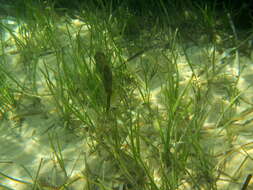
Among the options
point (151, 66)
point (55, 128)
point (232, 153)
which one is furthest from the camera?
point (151, 66)

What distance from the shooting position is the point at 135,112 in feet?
6.81

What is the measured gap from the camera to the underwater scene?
63.3 inches

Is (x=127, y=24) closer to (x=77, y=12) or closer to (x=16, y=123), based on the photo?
(x=77, y=12)

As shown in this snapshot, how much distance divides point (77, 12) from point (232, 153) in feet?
9.23

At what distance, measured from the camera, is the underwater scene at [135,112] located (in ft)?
5.28

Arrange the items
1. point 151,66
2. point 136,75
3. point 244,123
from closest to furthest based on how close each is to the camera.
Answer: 1. point 244,123
2. point 136,75
3. point 151,66

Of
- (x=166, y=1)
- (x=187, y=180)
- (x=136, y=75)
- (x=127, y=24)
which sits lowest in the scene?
(x=187, y=180)

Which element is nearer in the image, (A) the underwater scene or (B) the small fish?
(A) the underwater scene

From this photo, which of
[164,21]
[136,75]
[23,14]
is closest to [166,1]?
[164,21]

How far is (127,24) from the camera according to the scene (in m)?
2.96

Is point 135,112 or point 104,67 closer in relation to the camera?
point 104,67

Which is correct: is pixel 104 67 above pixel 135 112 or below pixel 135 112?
above

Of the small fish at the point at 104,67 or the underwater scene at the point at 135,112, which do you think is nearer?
the underwater scene at the point at 135,112

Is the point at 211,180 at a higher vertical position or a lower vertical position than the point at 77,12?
lower
